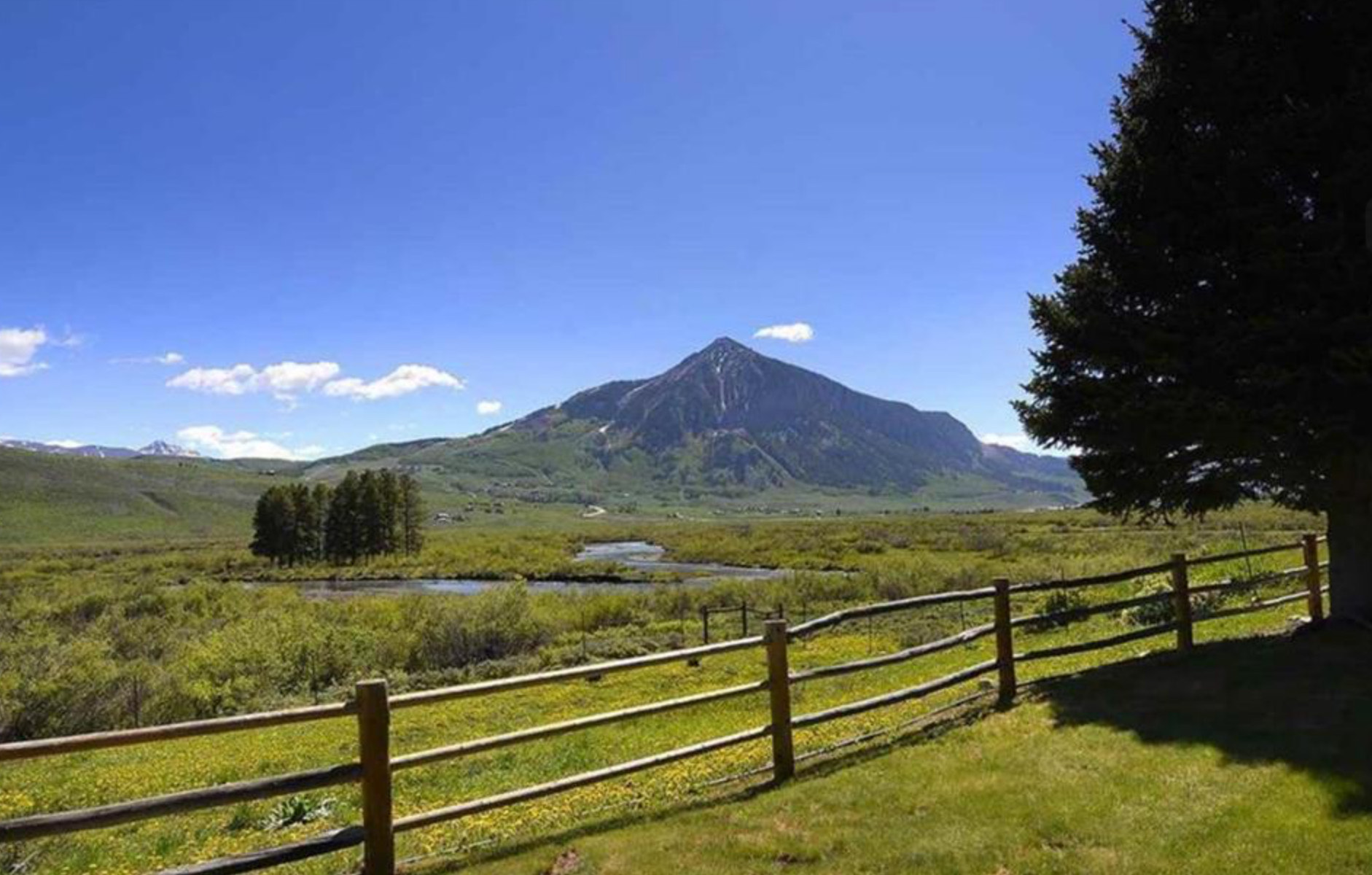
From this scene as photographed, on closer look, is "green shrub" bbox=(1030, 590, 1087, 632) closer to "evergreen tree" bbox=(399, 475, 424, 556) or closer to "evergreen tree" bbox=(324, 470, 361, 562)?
"evergreen tree" bbox=(324, 470, 361, 562)

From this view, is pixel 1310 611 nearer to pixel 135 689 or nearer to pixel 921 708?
pixel 921 708

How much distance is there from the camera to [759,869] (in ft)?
19.9

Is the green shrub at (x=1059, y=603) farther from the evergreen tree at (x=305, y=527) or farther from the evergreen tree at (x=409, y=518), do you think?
the evergreen tree at (x=409, y=518)

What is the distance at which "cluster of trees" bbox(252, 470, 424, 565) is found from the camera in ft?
346

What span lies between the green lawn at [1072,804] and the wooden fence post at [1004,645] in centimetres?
71

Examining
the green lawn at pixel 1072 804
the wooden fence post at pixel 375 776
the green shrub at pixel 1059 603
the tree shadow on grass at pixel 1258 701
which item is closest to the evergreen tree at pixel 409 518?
the green shrub at pixel 1059 603

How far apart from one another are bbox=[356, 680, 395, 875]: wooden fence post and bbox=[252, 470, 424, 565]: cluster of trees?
353ft

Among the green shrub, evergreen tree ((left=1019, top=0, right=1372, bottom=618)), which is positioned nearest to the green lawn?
evergreen tree ((left=1019, top=0, right=1372, bottom=618))

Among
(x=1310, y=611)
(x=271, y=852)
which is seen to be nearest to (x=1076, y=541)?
(x=1310, y=611)

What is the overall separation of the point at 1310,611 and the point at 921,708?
6.73 meters

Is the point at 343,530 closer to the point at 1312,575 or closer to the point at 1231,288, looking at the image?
the point at 1312,575

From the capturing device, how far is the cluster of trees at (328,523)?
4154 inches

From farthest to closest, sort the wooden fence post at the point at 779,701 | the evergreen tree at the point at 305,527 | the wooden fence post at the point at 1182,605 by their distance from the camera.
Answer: the evergreen tree at the point at 305,527 < the wooden fence post at the point at 1182,605 < the wooden fence post at the point at 779,701

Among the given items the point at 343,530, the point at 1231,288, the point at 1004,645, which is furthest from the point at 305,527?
the point at 1231,288
